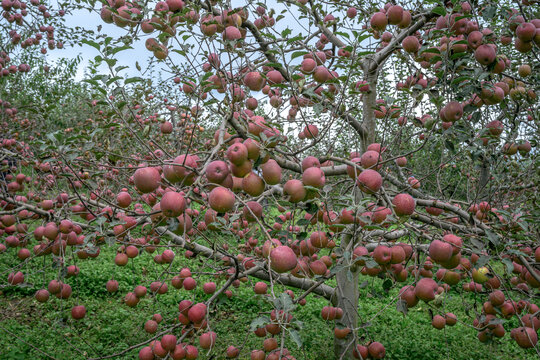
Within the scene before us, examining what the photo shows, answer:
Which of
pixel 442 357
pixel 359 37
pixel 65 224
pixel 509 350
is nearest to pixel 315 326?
pixel 442 357

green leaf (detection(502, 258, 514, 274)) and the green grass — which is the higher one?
green leaf (detection(502, 258, 514, 274))

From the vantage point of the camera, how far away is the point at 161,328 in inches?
174

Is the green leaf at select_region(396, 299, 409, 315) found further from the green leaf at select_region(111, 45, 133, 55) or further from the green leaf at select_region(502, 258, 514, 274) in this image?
the green leaf at select_region(111, 45, 133, 55)

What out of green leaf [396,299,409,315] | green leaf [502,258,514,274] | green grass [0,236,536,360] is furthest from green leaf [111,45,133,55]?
green grass [0,236,536,360]

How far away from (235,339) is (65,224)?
2.89 metres

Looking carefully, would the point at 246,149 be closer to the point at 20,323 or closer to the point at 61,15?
the point at 20,323

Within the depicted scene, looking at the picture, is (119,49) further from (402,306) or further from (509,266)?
(509,266)

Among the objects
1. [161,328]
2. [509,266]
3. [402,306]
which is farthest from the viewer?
[161,328]

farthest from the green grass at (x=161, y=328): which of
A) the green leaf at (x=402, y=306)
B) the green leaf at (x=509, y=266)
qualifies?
the green leaf at (x=509, y=266)

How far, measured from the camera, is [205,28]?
203 cm

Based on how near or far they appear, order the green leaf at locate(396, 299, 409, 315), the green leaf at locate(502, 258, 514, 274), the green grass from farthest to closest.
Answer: the green grass < the green leaf at locate(396, 299, 409, 315) < the green leaf at locate(502, 258, 514, 274)

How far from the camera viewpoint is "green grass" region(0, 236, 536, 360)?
4.21 meters

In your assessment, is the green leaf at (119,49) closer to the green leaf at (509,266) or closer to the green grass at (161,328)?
the green leaf at (509,266)

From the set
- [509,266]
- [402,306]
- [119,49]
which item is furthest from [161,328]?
[509,266]
